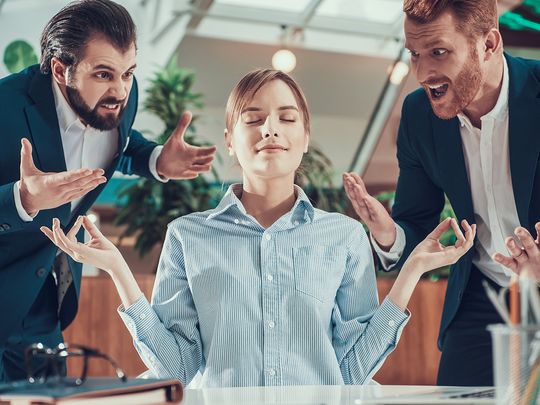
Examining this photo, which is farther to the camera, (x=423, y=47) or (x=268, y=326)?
(x=423, y=47)

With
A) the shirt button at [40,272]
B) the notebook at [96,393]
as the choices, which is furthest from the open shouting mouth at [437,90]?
the notebook at [96,393]

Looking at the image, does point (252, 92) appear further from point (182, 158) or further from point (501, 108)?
point (501, 108)

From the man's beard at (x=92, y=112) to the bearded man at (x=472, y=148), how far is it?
0.77 meters

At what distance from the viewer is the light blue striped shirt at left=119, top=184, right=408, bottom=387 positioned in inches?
62.3

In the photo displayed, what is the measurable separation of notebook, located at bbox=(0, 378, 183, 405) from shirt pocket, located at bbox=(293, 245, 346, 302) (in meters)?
0.76

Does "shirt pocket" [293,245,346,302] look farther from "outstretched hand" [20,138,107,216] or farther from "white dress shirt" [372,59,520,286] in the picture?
"outstretched hand" [20,138,107,216]

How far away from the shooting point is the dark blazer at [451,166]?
202cm

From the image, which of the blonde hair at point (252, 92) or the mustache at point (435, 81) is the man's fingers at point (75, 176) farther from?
the mustache at point (435, 81)

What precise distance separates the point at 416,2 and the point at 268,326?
100 centimetres

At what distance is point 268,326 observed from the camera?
1.62 m

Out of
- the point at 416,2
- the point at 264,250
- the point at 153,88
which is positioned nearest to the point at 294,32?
the point at 153,88

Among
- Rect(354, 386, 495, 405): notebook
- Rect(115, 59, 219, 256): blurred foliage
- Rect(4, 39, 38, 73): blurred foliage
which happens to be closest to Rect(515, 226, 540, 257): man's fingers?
Rect(354, 386, 495, 405): notebook

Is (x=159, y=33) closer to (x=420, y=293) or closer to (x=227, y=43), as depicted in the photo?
(x=227, y=43)

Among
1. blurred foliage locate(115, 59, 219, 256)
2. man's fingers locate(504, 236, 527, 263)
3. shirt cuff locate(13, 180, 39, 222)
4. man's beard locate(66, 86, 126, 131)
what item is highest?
blurred foliage locate(115, 59, 219, 256)
